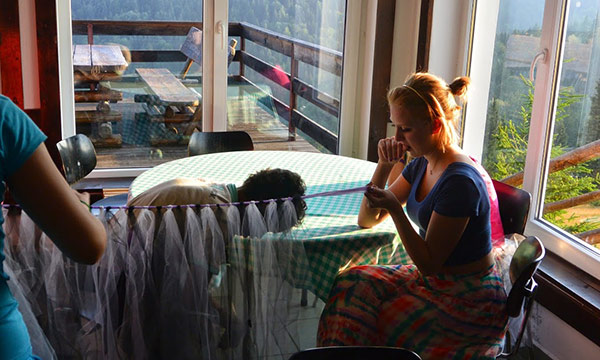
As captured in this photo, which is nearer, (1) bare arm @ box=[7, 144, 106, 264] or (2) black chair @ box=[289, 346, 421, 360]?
(1) bare arm @ box=[7, 144, 106, 264]

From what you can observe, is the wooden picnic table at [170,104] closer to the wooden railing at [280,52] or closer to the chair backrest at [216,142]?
the wooden railing at [280,52]

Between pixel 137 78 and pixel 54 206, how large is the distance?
3.24 m

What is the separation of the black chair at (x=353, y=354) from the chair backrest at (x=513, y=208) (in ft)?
4.33

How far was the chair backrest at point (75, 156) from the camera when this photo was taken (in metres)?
3.30

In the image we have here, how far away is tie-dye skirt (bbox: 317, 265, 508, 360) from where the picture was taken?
6.91ft

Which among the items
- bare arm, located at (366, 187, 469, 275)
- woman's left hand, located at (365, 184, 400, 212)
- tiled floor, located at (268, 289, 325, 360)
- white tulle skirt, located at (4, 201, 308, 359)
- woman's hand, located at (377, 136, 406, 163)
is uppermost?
woman's hand, located at (377, 136, 406, 163)

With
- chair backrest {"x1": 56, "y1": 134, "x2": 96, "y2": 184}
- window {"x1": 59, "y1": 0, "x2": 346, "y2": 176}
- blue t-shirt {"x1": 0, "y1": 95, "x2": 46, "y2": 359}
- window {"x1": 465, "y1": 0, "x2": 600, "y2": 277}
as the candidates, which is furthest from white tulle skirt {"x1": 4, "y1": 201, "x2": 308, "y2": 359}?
window {"x1": 59, "y1": 0, "x2": 346, "y2": 176}

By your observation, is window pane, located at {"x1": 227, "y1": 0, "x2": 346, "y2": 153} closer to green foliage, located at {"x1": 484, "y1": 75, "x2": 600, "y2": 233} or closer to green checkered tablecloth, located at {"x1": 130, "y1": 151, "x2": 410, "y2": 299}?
green checkered tablecloth, located at {"x1": 130, "y1": 151, "x2": 410, "y2": 299}

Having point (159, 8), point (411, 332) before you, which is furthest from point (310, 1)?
point (411, 332)

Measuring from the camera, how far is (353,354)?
150 centimetres

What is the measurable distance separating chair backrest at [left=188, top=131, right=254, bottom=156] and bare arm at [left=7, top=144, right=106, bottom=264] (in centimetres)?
253

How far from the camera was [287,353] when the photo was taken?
2.53 metres

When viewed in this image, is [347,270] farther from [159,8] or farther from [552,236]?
[159,8]

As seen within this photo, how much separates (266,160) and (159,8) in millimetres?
1364
